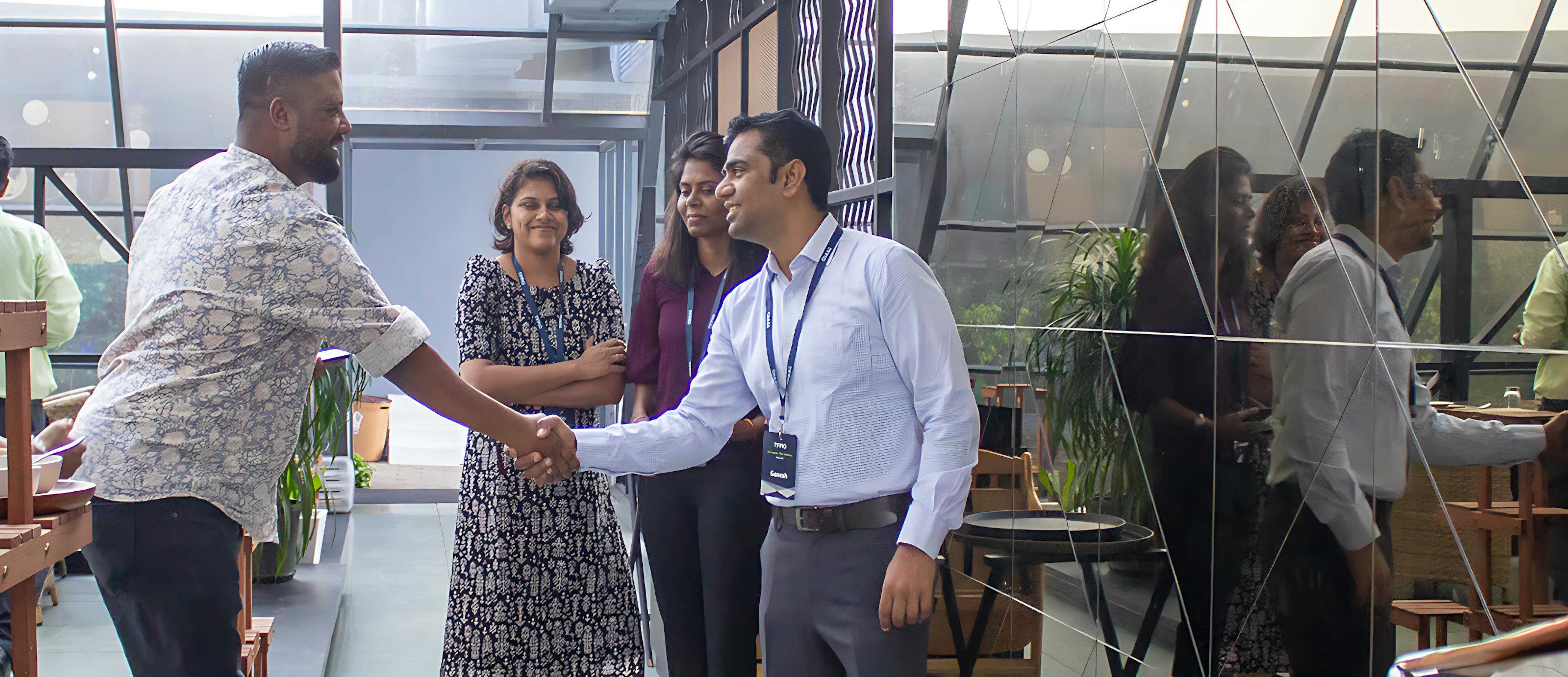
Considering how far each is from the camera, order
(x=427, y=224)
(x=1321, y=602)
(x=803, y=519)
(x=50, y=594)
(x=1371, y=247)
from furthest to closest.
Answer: (x=427, y=224) → (x=50, y=594) → (x=803, y=519) → (x=1321, y=602) → (x=1371, y=247)

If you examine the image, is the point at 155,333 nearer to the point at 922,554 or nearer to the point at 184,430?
the point at 184,430

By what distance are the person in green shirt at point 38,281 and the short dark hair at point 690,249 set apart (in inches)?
89.1

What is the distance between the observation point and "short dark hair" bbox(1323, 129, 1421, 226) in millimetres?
1368

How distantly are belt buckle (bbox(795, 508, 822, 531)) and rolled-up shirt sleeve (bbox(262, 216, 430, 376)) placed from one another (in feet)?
2.43

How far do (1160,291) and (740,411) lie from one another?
0.84 meters

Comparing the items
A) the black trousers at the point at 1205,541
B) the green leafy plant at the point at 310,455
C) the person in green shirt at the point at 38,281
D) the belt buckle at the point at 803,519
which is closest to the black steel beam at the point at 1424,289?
the black trousers at the point at 1205,541

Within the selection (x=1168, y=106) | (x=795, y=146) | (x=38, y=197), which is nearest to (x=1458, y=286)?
(x=1168, y=106)

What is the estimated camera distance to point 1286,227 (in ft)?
5.13

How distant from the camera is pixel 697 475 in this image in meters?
2.56

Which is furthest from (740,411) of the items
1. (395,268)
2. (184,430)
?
(395,268)

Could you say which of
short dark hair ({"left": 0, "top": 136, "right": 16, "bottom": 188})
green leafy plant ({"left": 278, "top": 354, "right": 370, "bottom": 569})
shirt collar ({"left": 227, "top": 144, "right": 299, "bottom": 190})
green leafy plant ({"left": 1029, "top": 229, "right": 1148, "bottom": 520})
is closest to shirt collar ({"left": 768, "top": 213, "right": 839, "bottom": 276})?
green leafy plant ({"left": 1029, "top": 229, "right": 1148, "bottom": 520})

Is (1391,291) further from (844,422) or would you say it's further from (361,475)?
(361,475)

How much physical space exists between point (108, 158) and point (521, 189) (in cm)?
494

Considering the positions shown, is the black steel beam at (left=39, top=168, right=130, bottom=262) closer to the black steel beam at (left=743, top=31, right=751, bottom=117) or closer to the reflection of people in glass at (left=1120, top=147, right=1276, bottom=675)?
the black steel beam at (left=743, top=31, right=751, bottom=117)
